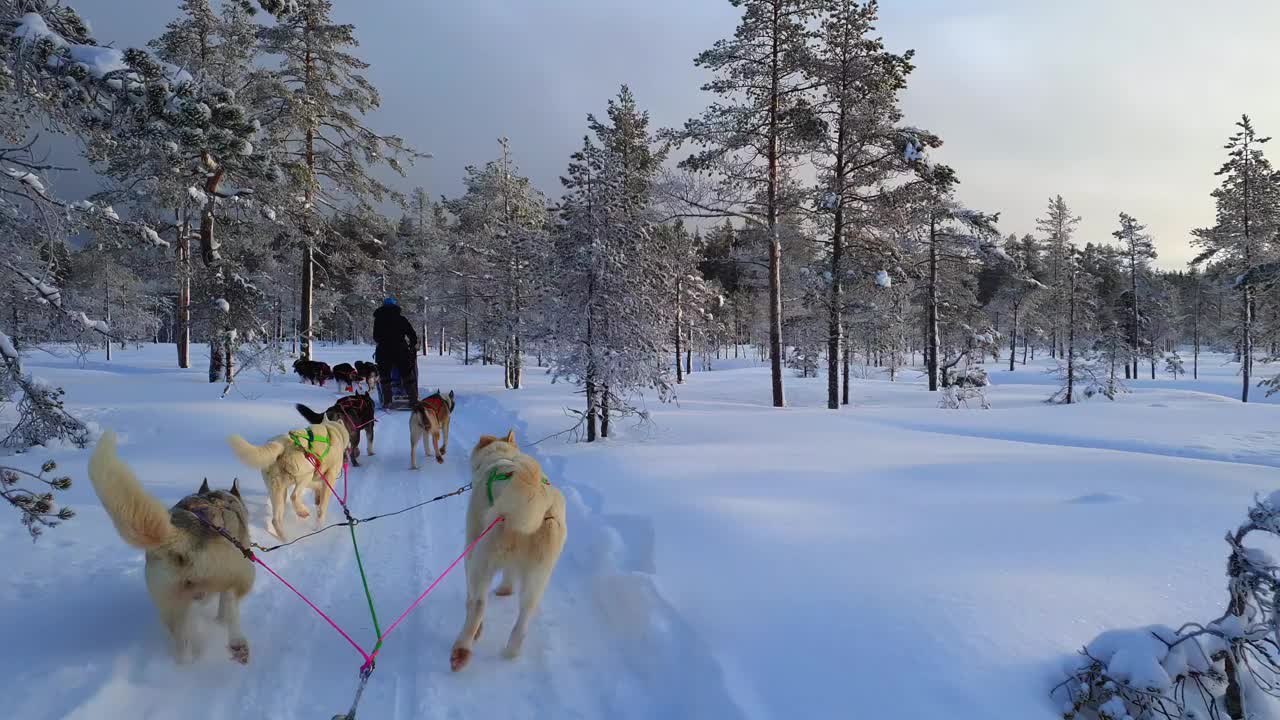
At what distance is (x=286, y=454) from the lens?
5184 millimetres

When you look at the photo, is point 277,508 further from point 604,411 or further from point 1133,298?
point 1133,298

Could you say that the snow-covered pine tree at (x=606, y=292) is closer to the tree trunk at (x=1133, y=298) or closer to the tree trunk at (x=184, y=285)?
the tree trunk at (x=184, y=285)

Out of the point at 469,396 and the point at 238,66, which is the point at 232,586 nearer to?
the point at 469,396

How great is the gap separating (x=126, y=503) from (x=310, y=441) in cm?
290

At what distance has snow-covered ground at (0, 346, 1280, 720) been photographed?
285 centimetres

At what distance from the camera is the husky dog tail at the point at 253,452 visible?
4.28 metres

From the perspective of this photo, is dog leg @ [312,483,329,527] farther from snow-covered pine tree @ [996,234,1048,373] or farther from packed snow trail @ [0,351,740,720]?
snow-covered pine tree @ [996,234,1048,373]

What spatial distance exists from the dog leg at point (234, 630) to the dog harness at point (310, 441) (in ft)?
7.51

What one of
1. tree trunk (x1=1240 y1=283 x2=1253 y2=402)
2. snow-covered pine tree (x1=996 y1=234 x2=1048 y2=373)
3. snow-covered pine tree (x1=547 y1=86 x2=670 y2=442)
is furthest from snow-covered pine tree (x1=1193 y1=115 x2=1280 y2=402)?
snow-covered pine tree (x1=547 y1=86 x2=670 y2=442)

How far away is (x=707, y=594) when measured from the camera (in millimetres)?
3771

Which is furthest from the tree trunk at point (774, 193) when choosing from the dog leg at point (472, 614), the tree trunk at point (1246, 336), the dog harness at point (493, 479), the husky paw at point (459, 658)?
the tree trunk at point (1246, 336)

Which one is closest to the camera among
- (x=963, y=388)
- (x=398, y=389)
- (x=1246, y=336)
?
(x=398, y=389)

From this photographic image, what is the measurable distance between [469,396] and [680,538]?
1493 centimetres

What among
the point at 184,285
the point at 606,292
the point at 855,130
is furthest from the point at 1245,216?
the point at 184,285
